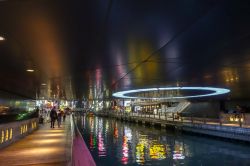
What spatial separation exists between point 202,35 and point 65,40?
3.76 meters

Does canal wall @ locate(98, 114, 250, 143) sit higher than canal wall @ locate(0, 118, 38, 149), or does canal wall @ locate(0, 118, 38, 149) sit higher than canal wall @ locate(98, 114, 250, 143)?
canal wall @ locate(0, 118, 38, 149)

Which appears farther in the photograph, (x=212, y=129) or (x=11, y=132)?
(x=212, y=129)

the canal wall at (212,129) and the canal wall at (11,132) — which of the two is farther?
the canal wall at (212,129)

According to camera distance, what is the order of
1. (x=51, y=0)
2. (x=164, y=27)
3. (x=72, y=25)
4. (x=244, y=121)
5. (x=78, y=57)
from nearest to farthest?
1. (x=51, y=0)
2. (x=72, y=25)
3. (x=164, y=27)
4. (x=78, y=57)
5. (x=244, y=121)

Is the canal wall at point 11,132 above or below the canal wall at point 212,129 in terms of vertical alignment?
above

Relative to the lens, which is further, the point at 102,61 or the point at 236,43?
the point at 102,61

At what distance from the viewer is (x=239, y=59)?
1127 centimetres

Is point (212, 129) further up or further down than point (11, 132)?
further down

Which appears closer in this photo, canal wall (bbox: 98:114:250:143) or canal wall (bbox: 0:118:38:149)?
canal wall (bbox: 0:118:38:149)

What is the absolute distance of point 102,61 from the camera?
35.7 feet

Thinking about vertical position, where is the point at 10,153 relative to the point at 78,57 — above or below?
below

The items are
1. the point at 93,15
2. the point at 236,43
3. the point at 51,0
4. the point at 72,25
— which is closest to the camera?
the point at 51,0

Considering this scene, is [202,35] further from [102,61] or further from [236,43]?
[102,61]

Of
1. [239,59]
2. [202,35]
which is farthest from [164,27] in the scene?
[239,59]
